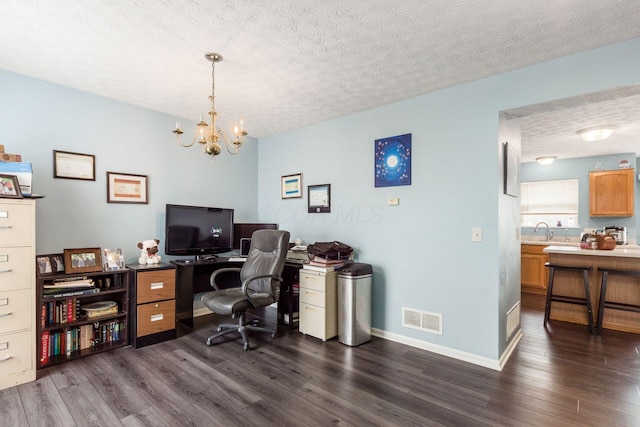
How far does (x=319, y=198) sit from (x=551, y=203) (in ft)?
16.4

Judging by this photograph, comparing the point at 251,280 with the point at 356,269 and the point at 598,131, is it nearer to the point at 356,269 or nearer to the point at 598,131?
the point at 356,269

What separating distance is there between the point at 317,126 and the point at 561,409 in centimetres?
368

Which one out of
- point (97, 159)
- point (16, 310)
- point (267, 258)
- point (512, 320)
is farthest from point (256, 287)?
point (512, 320)

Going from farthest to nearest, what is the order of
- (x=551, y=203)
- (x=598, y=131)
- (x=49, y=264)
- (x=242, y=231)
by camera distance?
1. (x=551, y=203)
2. (x=242, y=231)
3. (x=598, y=131)
4. (x=49, y=264)

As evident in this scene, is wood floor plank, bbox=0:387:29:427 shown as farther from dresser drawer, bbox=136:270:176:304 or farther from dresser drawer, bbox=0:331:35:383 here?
dresser drawer, bbox=136:270:176:304

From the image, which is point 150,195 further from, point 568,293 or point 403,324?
point 568,293

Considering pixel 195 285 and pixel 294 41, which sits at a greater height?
pixel 294 41

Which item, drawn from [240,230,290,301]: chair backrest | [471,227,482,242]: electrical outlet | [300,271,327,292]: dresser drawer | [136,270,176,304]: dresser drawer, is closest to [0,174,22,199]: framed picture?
[136,270,176,304]: dresser drawer

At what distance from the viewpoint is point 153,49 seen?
2379 millimetres

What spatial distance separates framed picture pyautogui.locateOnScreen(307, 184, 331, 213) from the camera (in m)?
4.02

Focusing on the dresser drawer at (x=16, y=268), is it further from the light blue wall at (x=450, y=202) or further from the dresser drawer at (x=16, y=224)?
the light blue wall at (x=450, y=202)

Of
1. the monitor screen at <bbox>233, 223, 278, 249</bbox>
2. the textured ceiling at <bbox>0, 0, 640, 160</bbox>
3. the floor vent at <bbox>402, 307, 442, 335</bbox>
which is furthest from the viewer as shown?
the monitor screen at <bbox>233, 223, 278, 249</bbox>

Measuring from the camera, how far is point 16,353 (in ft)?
7.77

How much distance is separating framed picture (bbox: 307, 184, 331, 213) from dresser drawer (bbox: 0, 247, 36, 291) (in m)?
2.85
